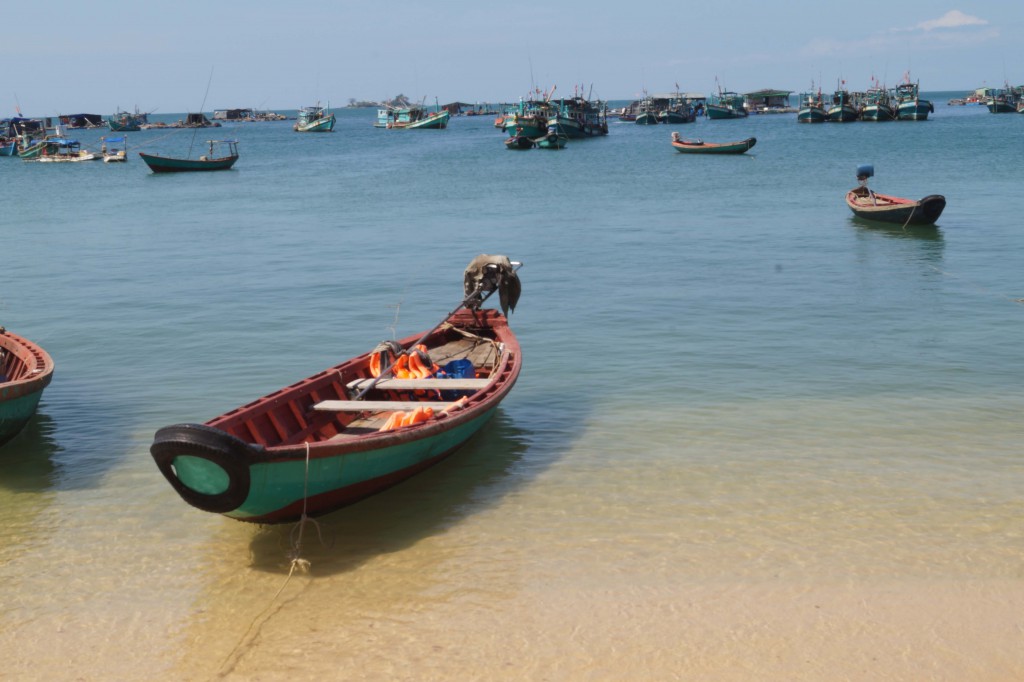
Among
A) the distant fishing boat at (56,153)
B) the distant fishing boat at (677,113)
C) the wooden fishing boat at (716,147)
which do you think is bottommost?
the wooden fishing boat at (716,147)

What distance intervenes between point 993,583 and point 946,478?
249cm

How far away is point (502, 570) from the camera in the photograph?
29.5ft

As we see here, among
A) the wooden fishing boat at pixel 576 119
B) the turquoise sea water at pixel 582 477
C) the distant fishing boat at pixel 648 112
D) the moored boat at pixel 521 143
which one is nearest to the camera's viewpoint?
the turquoise sea water at pixel 582 477

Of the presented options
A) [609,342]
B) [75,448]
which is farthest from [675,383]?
[75,448]

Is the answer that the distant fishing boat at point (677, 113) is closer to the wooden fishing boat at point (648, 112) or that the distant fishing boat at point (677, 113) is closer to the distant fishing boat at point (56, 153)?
the wooden fishing boat at point (648, 112)

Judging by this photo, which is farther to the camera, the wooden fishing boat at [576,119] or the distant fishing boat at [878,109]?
the distant fishing boat at [878,109]

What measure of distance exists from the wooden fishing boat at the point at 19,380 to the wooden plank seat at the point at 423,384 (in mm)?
3605

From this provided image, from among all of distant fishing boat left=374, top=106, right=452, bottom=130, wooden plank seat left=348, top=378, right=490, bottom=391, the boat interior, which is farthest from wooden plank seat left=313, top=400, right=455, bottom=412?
distant fishing boat left=374, top=106, right=452, bottom=130

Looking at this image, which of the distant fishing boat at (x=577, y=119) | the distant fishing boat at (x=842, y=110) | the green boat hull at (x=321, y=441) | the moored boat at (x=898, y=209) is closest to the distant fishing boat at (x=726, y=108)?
the distant fishing boat at (x=842, y=110)

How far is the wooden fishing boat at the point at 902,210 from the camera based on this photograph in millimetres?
29906

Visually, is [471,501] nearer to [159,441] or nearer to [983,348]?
[159,441]

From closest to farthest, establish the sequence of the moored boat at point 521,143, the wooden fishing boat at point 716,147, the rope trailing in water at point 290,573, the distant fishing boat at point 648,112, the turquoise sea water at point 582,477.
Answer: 1. the rope trailing in water at point 290,573
2. the turquoise sea water at point 582,477
3. the wooden fishing boat at point 716,147
4. the moored boat at point 521,143
5. the distant fishing boat at point 648,112

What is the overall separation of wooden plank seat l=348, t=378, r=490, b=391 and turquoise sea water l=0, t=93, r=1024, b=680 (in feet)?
2.96

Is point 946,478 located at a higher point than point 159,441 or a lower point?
lower
